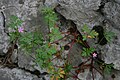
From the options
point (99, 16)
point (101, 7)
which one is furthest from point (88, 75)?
point (101, 7)

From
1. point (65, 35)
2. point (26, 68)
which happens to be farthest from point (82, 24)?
point (26, 68)

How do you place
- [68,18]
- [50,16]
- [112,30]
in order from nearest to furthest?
1. [50,16]
2. [112,30]
3. [68,18]

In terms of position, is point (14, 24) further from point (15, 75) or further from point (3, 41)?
point (15, 75)

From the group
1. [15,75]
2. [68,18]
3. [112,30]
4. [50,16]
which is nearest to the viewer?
[50,16]

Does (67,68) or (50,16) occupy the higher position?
(50,16)

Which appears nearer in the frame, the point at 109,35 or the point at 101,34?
the point at 109,35

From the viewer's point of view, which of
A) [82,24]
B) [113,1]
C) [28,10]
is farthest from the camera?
[28,10]

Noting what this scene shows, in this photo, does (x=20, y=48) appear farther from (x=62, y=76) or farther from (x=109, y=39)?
(x=109, y=39)
